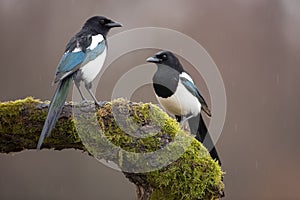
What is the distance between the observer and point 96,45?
1.90m

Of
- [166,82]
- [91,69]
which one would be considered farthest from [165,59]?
[91,69]

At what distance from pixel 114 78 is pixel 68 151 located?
1.85 ft

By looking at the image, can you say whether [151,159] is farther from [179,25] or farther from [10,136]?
[179,25]

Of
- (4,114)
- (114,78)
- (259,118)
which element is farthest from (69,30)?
(4,114)

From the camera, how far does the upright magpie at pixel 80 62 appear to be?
1.59 m

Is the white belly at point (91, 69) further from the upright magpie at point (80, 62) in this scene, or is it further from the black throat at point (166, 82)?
the black throat at point (166, 82)

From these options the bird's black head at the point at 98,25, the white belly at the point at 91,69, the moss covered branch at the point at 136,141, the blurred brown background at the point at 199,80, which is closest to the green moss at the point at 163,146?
the moss covered branch at the point at 136,141

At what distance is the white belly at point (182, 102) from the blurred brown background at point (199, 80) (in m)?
1.94

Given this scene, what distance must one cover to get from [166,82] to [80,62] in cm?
46

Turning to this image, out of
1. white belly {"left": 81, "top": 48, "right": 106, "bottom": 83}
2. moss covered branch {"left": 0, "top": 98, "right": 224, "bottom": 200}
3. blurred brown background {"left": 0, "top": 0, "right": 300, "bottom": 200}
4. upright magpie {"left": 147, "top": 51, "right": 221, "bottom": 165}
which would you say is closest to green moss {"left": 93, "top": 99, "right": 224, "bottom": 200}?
moss covered branch {"left": 0, "top": 98, "right": 224, "bottom": 200}

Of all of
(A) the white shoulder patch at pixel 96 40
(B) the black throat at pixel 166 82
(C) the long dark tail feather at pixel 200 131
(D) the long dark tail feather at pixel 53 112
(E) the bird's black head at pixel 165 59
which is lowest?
(C) the long dark tail feather at pixel 200 131

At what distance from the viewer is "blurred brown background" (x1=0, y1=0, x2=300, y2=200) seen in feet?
14.5

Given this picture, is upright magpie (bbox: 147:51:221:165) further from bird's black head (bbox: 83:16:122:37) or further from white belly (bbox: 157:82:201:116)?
bird's black head (bbox: 83:16:122:37)

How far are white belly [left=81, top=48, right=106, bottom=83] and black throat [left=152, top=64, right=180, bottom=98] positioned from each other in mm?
311
